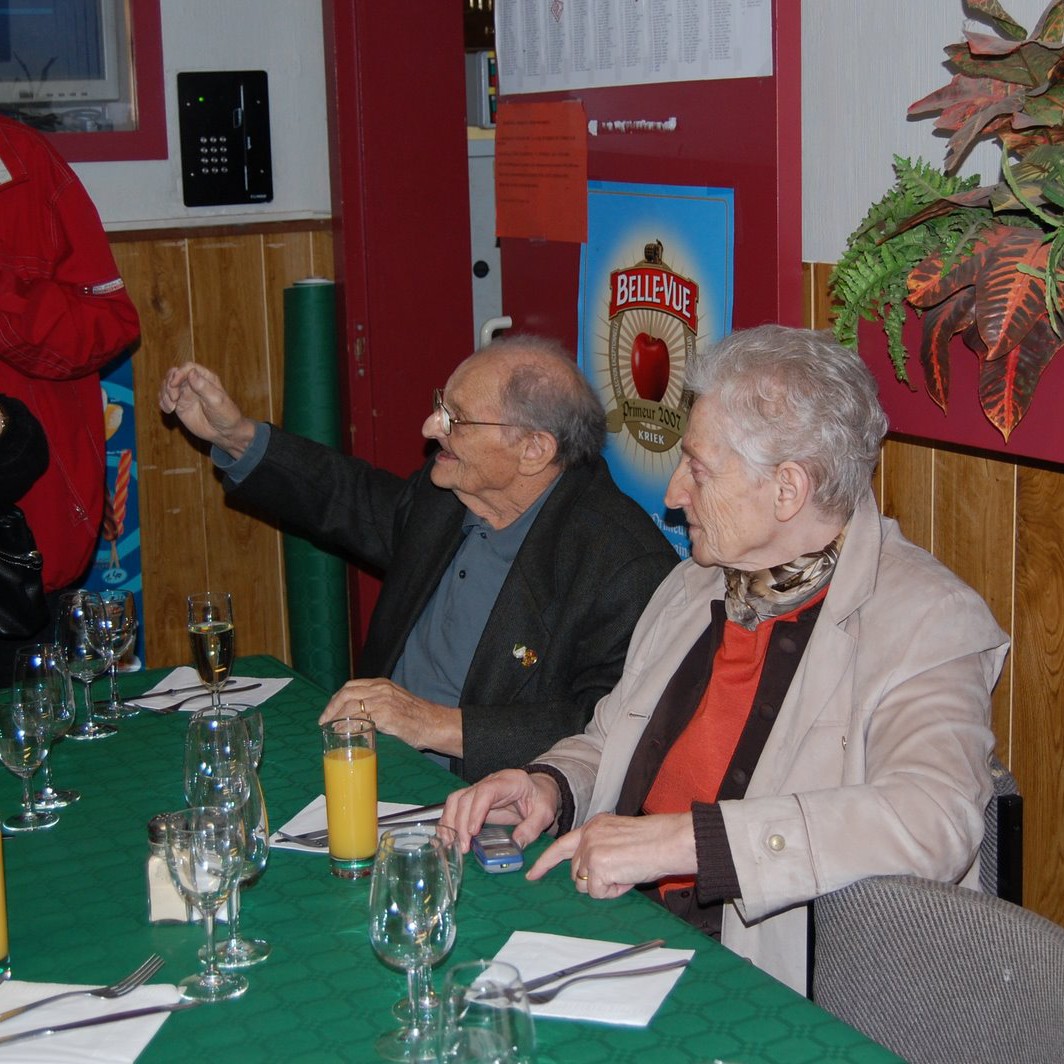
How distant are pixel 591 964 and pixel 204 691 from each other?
113 cm

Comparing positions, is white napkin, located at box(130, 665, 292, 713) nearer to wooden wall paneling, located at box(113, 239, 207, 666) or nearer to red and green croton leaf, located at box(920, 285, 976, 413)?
red and green croton leaf, located at box(920, 285, 976, 413)

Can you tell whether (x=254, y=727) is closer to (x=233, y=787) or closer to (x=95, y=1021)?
Answer: (x=233, y=787)

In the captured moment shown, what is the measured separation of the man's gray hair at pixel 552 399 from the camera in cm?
257

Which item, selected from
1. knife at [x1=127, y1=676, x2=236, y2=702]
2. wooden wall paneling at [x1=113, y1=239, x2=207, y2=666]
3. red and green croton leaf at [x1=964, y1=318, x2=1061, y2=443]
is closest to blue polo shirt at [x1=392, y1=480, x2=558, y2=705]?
knife at [x1=127, y1=676, x2=236, y2=702]

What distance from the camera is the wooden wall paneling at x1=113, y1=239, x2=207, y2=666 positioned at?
4.13 m

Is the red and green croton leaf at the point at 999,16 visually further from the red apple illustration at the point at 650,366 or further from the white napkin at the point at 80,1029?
the white napkin at the point at 80,1029

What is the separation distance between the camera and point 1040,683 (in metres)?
2.23

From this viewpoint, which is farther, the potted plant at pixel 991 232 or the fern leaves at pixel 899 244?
the fern leaves at pixel 899 244

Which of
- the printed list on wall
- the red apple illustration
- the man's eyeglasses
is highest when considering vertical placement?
the printed list on wall

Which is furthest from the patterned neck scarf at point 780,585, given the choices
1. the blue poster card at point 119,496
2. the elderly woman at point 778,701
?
the blue poster card at point 119,496

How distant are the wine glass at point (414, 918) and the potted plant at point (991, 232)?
100 centimetres

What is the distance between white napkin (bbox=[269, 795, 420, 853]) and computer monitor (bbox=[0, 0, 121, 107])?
275cm

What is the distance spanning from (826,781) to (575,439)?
0.93 meters

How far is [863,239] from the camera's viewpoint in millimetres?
2123
